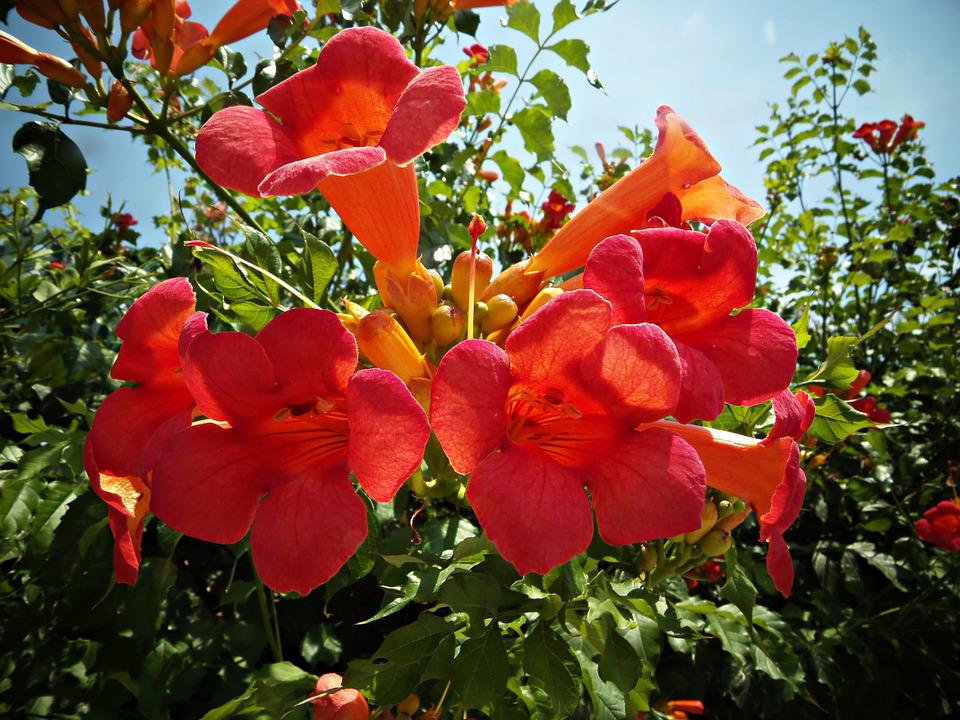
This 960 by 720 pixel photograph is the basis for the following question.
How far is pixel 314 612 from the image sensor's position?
8.83ft

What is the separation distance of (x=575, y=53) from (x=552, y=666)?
2.40m

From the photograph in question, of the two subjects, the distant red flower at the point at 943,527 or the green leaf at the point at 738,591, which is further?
the distant red flower at the point at 943,527

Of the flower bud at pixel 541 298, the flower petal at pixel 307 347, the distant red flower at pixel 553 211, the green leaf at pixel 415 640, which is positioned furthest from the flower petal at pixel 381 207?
the distant red flower at pixel 553 211

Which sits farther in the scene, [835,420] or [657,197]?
[835,420]

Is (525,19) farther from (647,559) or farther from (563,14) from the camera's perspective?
(647,559)

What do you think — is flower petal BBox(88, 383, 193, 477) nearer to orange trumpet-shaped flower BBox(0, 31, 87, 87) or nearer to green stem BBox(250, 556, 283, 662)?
green stem BBox(250, 556, 283, 662)

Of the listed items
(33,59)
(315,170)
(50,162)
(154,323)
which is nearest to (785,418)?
(315,170)

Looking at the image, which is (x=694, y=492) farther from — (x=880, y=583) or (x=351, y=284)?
(x=880, y=583)

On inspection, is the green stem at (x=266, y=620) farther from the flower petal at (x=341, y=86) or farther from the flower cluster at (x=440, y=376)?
the flower petal at (x=341, y=86)

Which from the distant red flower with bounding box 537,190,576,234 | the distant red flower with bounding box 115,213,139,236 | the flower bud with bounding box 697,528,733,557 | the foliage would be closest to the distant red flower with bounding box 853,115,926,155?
the foliage

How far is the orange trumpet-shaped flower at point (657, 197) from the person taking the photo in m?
1.47

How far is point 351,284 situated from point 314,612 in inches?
74.1

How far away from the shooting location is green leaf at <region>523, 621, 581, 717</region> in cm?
133

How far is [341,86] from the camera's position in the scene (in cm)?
142
